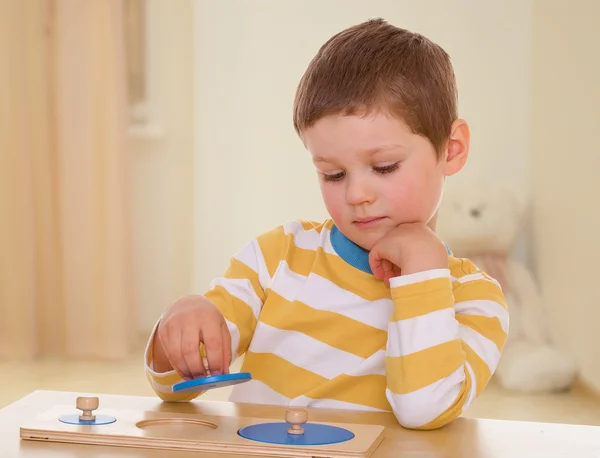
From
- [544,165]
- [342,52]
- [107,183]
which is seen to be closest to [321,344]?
[342,52]

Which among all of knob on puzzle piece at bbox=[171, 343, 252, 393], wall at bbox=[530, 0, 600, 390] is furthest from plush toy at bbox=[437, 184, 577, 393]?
knob on puzzle piece at bbox=[171, 343, 252, 393]

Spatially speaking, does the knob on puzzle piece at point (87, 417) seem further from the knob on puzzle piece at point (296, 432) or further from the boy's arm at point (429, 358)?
the boy's arm at point (429, 358)

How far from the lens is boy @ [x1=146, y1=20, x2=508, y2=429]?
26.8 inches

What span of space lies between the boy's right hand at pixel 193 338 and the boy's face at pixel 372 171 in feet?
0.50

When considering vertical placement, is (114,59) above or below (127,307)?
above

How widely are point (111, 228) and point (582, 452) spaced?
2.53 metres

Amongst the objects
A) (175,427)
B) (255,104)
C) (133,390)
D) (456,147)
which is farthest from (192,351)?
(255,104)

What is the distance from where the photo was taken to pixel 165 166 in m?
3.01

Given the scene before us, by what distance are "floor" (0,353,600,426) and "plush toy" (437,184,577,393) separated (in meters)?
0.16

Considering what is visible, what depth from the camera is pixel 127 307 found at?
2.95 m

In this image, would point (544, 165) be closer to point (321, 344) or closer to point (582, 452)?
point (321, 344)

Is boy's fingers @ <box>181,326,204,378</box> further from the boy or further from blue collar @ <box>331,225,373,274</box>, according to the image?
blue collar @ <box>331,225,373,274</box>

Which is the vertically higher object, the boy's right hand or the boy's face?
the boy's face

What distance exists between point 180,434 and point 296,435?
0.24 feet
